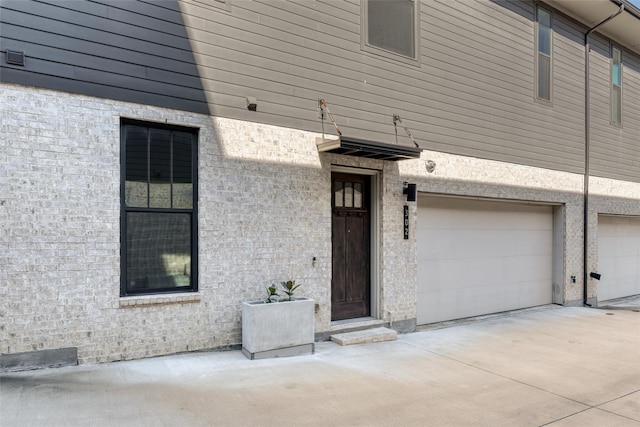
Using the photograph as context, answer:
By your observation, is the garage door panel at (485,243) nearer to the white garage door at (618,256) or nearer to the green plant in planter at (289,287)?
the white garage door at (618,256)

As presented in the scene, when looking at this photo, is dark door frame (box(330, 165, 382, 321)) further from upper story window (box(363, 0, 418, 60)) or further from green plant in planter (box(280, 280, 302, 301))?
upper story window (box(363, 0, 418, 60))

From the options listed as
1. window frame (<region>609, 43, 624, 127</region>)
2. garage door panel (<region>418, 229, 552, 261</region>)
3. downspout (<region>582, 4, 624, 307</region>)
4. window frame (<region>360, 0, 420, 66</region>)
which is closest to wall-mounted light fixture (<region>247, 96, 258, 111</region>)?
window frame (<region>360, 0, 420, 66</region>)

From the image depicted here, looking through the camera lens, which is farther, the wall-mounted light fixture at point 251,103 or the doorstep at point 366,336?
the doorstep at point 366,336

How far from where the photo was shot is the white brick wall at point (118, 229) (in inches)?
169

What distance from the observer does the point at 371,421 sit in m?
3.62

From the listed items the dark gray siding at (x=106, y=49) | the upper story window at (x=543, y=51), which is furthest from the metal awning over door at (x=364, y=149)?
the upper story window at (x=543, y=51)

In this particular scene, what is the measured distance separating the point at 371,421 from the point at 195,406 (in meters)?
1.52

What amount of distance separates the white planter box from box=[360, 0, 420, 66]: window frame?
13.3 feet

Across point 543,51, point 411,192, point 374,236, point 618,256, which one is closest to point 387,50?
point 411,192

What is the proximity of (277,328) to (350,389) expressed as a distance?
131cm

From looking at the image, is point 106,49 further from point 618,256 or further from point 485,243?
point 618,256

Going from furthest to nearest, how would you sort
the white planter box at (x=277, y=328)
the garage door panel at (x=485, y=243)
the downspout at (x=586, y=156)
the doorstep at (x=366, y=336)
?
1. the downspout at (x=586, y=156)
2. the garage door panel at (x=485, y=243)
3. the doorstep at (x=366, y=336)
4. the white planter box at (x=277, y=328)

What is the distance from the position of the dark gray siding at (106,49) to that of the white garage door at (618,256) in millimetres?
10971

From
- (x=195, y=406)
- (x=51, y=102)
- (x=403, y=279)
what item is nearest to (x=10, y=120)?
(x=51, y=102)
